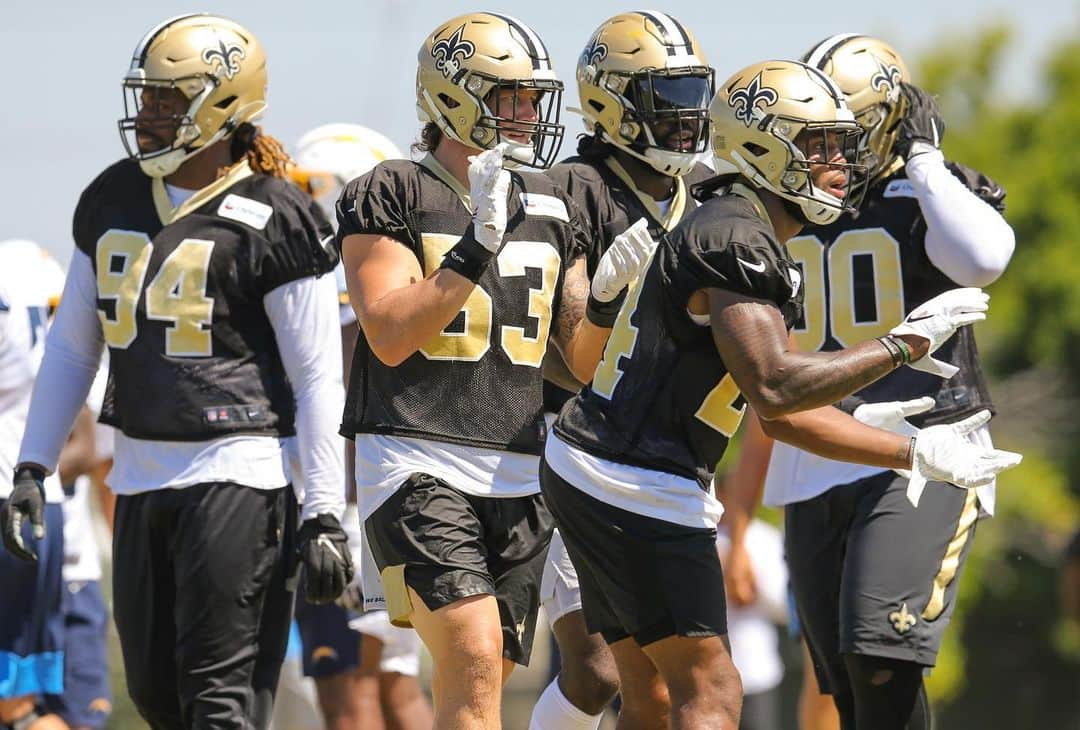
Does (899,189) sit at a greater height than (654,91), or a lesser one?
lesser

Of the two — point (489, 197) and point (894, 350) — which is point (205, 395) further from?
point (894, 350)

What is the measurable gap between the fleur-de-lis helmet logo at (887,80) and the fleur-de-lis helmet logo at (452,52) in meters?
1.41

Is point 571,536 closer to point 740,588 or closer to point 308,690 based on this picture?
point 740,588

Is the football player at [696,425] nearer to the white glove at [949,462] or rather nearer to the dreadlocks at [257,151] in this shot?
the white glove at [949,462]

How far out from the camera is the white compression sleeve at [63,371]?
19.0 ft

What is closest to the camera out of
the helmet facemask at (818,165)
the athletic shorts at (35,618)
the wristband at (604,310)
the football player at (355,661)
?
Result: the helmet facemask at (818,165)

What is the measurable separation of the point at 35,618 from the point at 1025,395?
69.6 ft

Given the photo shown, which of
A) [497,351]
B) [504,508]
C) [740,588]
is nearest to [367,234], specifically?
[497,351]

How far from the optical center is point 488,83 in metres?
5.21

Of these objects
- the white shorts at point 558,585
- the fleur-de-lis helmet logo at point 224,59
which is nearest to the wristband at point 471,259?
the white shorts at point 558,585

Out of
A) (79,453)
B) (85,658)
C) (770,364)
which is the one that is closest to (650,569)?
(770,364)

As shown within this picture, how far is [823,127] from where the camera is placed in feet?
16.3

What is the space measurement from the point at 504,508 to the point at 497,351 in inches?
16.9

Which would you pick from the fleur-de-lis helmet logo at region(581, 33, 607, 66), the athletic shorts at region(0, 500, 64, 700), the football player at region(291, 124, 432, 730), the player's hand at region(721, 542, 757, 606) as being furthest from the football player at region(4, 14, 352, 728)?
the player's hand at region(721, 542, 757, 606)
